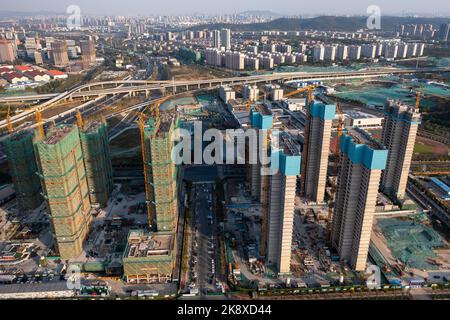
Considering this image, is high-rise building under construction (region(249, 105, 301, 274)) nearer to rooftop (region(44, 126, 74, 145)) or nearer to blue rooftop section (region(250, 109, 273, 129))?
blue rooftop section (region(250, 109, 273, 129))

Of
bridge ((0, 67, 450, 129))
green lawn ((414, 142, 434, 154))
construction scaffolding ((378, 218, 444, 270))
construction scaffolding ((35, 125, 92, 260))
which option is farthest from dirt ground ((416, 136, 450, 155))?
bridge ((0, 67, 450, 129))

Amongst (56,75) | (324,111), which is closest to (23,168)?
(324,111)

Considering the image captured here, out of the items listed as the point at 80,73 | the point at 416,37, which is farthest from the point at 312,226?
the point at 416,37

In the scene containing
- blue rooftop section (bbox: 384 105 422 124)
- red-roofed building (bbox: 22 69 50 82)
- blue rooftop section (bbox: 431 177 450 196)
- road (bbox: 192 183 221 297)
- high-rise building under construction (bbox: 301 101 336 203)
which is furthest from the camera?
red-roofed building (bbox: 22 69 50 82)

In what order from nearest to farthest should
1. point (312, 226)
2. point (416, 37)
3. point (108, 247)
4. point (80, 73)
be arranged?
point (108, 247) < point (312, 226) < point (80, 73) < point (416, 37)

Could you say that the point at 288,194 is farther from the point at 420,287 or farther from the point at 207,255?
the point at 420,287

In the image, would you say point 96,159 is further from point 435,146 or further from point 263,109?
point 435,146
